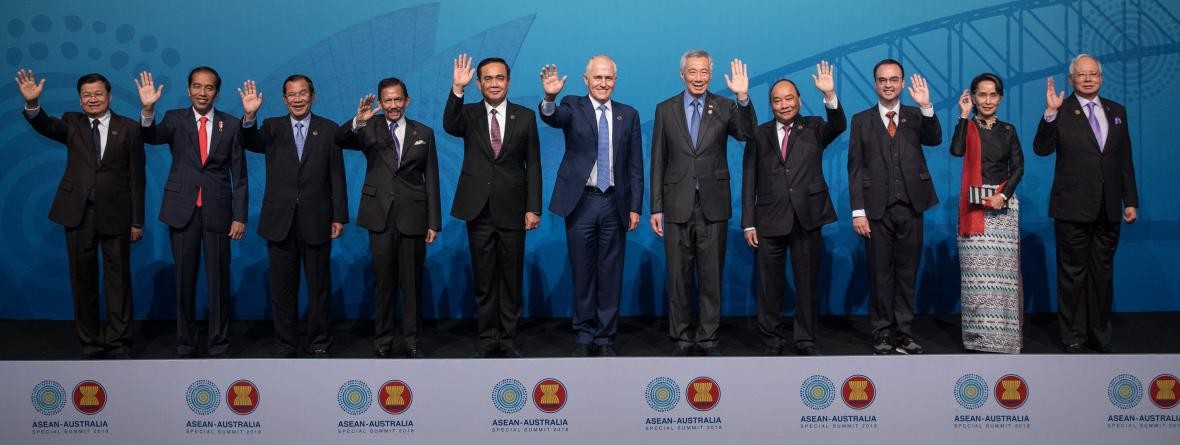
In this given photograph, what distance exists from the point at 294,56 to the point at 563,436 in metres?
3.20

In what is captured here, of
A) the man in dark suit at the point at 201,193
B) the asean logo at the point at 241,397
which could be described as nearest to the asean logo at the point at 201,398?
the asean logo at the point at 241,397

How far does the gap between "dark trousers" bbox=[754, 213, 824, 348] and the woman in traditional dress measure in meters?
0.72

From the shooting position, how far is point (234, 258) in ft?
17.8

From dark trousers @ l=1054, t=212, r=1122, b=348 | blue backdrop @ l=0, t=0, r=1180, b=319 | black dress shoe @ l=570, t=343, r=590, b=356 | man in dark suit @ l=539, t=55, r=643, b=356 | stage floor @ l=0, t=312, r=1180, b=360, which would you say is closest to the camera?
man in dark suit @ l=539, t=55, r=643, b=356

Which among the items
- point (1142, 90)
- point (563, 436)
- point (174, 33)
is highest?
point (174, 33)

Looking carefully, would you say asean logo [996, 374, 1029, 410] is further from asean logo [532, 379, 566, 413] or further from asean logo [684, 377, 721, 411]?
asean logo [532, 379, 566, 413]

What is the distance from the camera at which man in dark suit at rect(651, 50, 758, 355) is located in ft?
13.5

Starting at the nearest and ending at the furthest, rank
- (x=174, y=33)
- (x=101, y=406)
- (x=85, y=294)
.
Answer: (x=101, y=406) → (x=85, y=294) → (x=174, y=33)

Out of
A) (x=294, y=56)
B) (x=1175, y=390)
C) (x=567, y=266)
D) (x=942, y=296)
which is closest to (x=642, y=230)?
(x=567, y=266)

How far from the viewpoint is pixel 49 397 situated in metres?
3.13

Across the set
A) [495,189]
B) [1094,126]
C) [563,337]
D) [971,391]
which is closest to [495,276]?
[495,189]

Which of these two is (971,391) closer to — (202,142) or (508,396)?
(508,396)

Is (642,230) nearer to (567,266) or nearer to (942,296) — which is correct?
(567,266)

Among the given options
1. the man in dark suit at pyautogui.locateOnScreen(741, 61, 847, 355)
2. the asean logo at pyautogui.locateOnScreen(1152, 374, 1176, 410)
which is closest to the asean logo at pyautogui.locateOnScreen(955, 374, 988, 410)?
the asean logo at pyautogui.locateOnScreen(1152, 374, 1176, 410)
